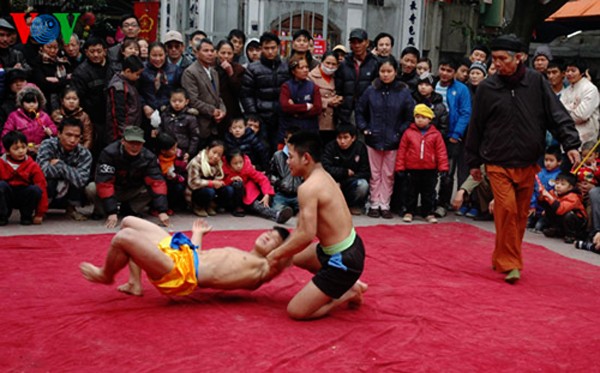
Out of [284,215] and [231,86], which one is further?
[231,86]

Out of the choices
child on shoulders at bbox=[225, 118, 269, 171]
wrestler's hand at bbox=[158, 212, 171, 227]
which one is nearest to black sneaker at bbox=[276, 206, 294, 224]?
wrestler's hand at bbox=[158, 212, 171, 227]

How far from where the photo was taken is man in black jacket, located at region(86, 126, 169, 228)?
6707mm

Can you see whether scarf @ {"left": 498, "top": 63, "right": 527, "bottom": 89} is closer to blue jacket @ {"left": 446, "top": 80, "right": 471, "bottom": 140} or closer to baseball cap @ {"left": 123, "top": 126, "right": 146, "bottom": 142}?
blue jacket @ {"left": 446, "top": 80, "right": 471, "bottom": 140}

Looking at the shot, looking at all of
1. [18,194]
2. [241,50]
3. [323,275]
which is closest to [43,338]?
[323,275]

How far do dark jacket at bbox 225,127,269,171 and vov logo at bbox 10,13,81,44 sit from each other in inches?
76.7

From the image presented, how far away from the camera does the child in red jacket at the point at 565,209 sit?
6980 millimetres

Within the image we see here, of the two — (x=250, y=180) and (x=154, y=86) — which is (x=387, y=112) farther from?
(x=154, y=86)

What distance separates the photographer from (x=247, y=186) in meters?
7.57

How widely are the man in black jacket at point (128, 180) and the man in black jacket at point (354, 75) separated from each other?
227cm

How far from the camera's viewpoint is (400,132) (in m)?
7.84

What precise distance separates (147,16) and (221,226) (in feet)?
18.1

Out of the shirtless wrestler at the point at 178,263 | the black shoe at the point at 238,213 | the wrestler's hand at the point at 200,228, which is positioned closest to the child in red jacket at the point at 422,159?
the black shoe at the point at 238,213

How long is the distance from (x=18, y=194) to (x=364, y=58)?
12.5 ft

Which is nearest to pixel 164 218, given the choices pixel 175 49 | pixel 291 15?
pixel 175 49
